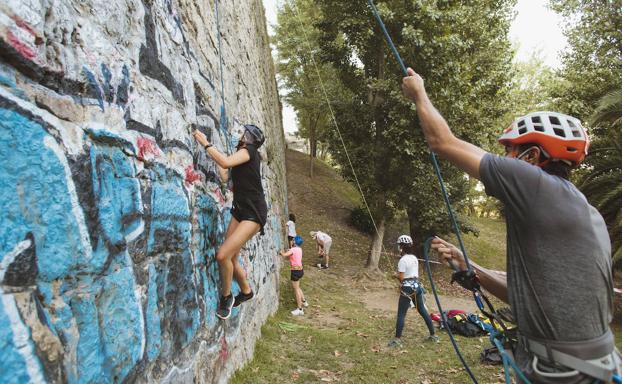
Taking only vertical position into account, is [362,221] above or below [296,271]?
above

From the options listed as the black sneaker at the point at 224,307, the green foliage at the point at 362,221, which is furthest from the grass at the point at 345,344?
the green foliage at the point at 362,221

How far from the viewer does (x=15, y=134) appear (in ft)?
5.12

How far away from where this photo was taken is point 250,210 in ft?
13.2

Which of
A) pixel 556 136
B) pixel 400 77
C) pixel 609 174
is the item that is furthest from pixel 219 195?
pixel 609 174

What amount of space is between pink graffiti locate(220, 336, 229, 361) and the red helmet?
3318 millimetres

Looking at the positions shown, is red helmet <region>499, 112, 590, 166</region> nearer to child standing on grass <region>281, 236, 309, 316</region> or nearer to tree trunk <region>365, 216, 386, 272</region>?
child standing on grass <region>281, 236, 309, 316</region>

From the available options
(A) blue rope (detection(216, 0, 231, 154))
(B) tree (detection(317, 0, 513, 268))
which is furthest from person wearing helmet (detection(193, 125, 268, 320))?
(B) tree (detection(317, 0, 513, 268))

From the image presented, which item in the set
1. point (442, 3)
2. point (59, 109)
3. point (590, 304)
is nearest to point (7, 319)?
point (59, 109)

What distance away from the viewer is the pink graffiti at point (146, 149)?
8.48ft

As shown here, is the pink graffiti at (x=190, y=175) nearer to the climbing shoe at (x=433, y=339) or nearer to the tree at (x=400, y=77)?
the climbing shoe at (x=433, y=339)

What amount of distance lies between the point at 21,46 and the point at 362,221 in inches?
710

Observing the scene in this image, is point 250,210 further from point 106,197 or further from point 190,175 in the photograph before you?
point 106,197

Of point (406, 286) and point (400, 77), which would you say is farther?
point (400, 77)

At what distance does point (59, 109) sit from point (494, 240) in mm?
25210
